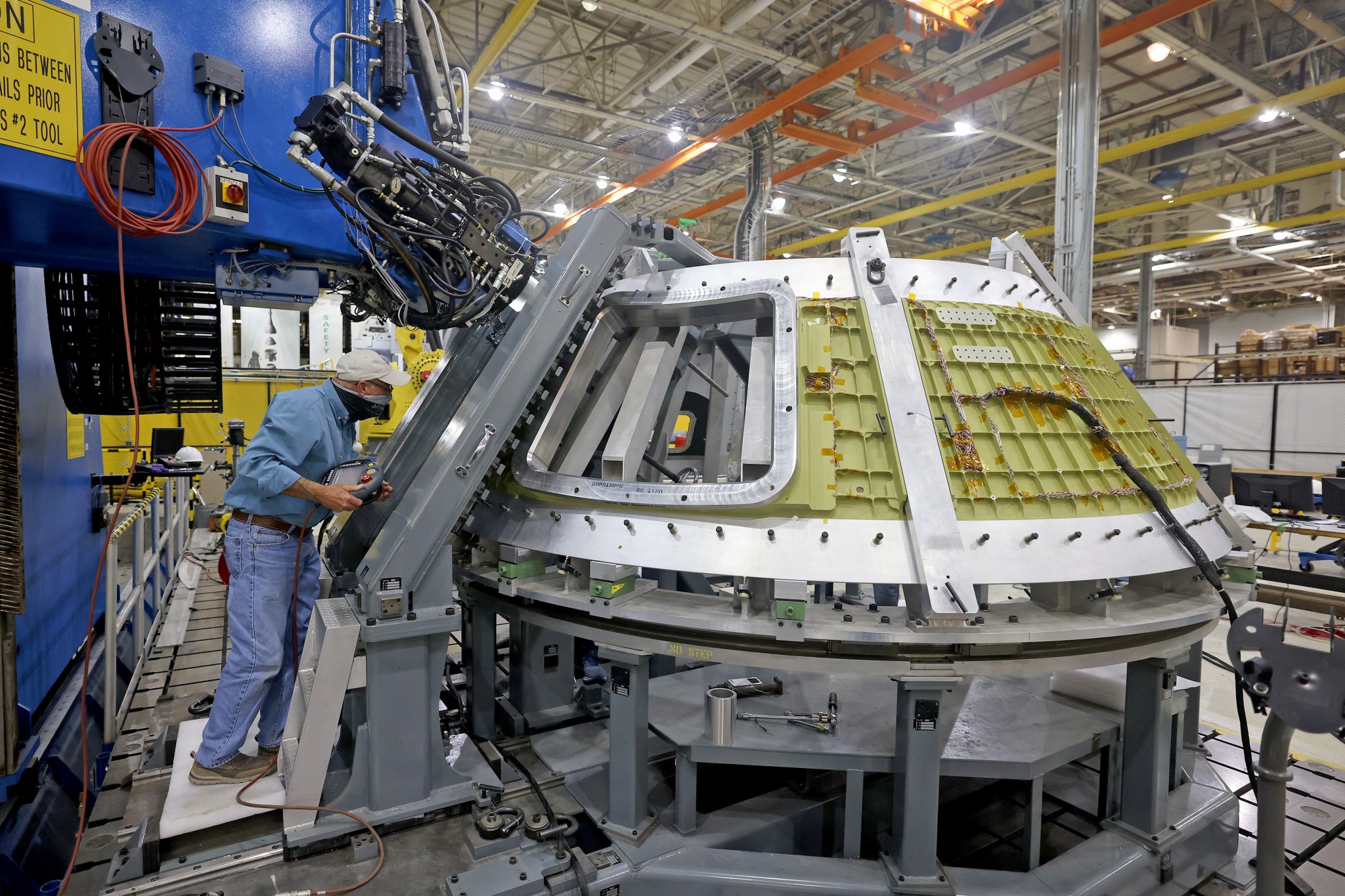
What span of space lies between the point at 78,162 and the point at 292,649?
2250 millimetres

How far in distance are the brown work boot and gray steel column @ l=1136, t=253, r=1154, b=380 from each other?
724 inches

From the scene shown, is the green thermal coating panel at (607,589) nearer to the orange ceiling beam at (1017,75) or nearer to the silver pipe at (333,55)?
the silver pipe at (333,55)

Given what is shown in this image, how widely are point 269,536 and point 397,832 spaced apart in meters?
1.40

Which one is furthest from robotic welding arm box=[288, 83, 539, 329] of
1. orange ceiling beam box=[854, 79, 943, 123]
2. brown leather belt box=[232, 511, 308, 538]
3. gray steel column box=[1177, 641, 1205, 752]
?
orange ceiling beam box=[854, 79, 943, 123]

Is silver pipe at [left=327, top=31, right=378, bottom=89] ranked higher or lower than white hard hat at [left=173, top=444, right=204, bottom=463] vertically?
higher

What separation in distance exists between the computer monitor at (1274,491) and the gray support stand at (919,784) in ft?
30.5

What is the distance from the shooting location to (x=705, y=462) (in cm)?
504

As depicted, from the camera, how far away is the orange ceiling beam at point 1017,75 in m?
7.08

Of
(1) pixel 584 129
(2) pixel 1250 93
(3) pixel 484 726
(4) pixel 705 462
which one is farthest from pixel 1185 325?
(3) pixel 484 726

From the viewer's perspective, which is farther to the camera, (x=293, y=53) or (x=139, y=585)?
(x=139, y=585)

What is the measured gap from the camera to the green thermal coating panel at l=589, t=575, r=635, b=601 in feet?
9.80

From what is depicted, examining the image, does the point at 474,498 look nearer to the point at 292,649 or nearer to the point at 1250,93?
the point at 292,649

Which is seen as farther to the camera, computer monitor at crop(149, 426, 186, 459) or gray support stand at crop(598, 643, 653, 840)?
computer monitor at crop(149, 426, 186, 459)

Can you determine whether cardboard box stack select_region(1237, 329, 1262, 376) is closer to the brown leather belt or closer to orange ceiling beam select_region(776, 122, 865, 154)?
orange ceiling beam select_region(776, 122, 865, 154)
